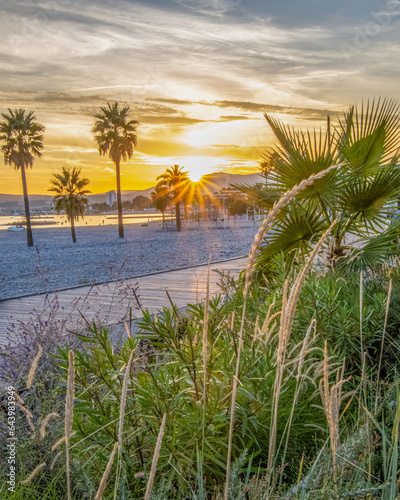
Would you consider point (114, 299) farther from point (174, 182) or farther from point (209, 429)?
point (174, 182)

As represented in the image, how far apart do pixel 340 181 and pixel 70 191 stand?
45137mm

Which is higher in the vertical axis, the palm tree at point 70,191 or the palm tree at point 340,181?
the palm tree at point 70,191

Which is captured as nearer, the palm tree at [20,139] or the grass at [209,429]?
the grass at [209,429]

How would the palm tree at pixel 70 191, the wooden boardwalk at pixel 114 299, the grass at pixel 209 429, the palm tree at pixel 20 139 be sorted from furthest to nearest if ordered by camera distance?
the palm tree at pixel 70 191, the palm tree at pixel 20 139, the wooden boardwalk at pixel 114 299, the grass at pixel 209 429

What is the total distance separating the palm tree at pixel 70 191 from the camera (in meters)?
47.8

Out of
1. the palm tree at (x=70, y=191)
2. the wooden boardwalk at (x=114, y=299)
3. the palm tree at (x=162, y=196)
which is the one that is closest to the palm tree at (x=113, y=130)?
the palm tree at (x=70, y=191)

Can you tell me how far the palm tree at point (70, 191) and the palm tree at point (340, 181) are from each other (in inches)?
A: 1718

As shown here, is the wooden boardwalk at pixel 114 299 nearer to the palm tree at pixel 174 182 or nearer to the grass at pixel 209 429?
the grass at pixel 209 429

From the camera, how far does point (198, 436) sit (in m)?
2.01

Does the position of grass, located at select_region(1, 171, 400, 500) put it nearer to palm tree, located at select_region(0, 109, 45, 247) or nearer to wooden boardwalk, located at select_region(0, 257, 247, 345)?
wooden boardwalk, located at select_region(0, 257, 247, 345)

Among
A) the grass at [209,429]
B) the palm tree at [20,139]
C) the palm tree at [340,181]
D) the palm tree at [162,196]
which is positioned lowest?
the grass at [209,429]

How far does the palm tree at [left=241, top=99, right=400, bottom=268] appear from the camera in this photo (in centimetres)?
583

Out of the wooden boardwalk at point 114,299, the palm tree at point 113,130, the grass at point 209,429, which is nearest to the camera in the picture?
the grass at point 209,429

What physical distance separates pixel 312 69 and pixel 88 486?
8467mm
